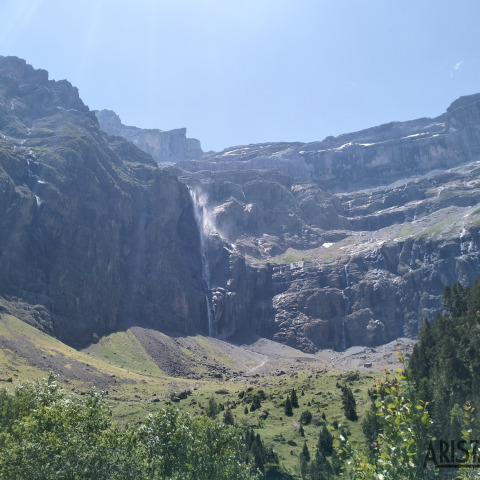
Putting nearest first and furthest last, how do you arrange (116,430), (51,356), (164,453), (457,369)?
1. (116,430)
2. (164,453)
3. (457,369)
4. (51,356)

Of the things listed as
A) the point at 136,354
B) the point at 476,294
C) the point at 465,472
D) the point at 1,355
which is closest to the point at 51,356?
the point at 1,355

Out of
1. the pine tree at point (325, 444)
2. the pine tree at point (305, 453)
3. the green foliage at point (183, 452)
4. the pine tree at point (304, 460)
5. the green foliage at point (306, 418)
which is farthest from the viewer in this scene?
the green foliage at point (306, 418)

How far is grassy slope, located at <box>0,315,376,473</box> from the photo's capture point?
69562 mm

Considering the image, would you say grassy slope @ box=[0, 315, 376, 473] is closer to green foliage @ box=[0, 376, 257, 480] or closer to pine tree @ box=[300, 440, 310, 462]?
pine tree @ box=[300, 440, 310, 462]

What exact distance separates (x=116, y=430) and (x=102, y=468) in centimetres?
374

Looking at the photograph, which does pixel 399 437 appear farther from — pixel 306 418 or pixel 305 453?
pixel 306 418

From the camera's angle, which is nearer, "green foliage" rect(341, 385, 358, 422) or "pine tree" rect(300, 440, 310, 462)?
"pine tree" rect(300, 440, 310, 462)

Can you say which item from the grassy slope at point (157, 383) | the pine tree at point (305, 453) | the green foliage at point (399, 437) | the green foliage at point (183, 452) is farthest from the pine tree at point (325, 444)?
the green foliage at point (399, 437)

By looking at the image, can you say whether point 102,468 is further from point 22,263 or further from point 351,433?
point 22,263

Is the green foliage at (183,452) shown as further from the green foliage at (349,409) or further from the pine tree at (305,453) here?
the green foliage at (349,409)

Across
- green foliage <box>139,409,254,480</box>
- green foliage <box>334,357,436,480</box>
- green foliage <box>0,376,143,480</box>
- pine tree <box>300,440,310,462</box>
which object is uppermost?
green foliage <box>334,357,436,480</box>

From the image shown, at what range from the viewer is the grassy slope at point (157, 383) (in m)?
69.6

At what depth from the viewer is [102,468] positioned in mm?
24938

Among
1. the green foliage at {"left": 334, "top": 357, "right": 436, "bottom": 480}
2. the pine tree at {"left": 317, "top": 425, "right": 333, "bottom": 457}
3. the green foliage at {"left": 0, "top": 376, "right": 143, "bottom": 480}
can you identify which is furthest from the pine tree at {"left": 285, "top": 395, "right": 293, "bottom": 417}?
the green foliage at {"left": 334, "top": 357, "right": 436, "bottom": 480}
